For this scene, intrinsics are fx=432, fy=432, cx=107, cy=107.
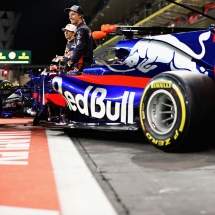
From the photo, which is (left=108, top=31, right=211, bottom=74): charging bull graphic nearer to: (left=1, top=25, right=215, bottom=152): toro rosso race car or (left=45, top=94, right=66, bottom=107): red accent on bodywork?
(left=1, top=25, right=215, bottom=152): toro rosso race car

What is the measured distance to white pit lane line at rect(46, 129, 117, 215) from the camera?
206 cm

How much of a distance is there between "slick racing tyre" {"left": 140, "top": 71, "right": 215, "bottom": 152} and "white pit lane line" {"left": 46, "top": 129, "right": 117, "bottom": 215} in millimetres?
753

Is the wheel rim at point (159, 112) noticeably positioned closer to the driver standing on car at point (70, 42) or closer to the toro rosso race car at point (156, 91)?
the toro rosso race car at point (156, 91)

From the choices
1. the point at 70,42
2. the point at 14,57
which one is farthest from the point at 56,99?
the point at 14,57

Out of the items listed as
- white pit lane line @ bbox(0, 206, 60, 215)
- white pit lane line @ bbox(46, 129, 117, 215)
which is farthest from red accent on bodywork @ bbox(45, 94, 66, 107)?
white pit lane line @ bbox(0, 206, 60, 215)

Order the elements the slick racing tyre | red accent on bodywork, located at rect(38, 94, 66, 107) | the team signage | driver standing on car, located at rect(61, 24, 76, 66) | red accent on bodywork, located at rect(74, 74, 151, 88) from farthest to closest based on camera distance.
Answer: the team signage → driver standing on car, located at rect(61, 24, 76, 66) → red accent on bodywork, located at rect(38, 94, 66, 107) → red accent on bodywork, located at rect(74, 74, 151, 88) → the slick racing tyre

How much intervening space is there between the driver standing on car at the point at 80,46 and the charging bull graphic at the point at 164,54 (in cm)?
135

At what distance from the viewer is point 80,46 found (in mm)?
5738

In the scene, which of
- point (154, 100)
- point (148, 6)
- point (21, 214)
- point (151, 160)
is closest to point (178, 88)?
point (154, 100)

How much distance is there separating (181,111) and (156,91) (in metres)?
0.36

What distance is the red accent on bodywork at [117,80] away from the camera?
4281mm

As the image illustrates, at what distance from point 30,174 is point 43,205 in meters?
0.81

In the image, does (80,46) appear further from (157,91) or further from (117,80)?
(157,91)

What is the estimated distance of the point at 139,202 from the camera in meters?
2.13
